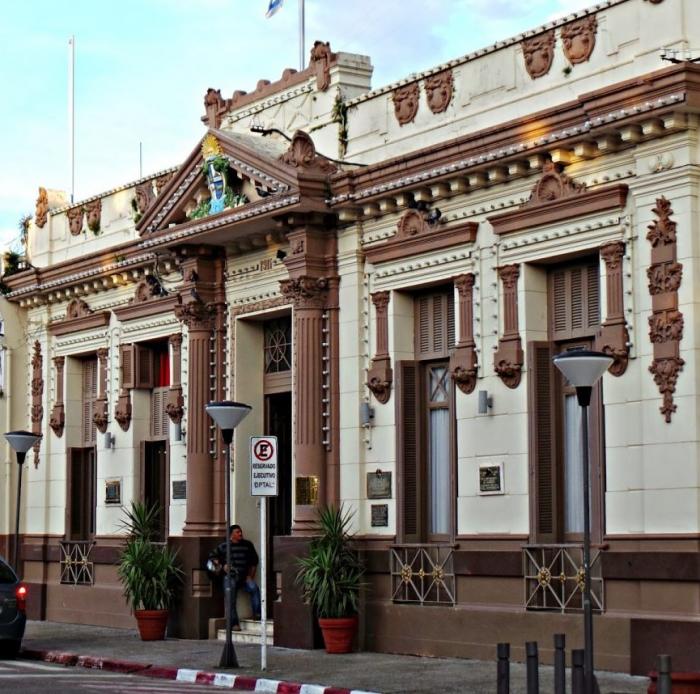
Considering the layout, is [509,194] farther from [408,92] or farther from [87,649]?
[87,649]

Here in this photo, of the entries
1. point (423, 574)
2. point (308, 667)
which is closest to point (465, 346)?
point (423, 574)

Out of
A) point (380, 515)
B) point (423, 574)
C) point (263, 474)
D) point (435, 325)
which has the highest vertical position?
point (435, 325)

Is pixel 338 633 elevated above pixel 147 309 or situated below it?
below

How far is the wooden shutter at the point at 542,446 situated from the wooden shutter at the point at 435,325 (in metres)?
1.94

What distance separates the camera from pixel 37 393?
102 ft

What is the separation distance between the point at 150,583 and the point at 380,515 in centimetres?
474

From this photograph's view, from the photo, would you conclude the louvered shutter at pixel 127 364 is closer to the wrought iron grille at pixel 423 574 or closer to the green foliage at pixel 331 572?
the green foliage at pixel 331 572

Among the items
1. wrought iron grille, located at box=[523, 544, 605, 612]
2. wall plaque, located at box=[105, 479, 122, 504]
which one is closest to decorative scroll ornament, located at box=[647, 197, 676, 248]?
wrought iron grille, located at box=[523, 544, 605, 612]

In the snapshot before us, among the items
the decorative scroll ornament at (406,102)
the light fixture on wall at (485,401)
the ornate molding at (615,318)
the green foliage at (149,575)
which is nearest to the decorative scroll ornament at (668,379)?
the ornate molding at (615,318)

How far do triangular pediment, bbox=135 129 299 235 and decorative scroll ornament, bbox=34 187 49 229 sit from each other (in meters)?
5.68

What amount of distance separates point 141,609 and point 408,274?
7.07 meters

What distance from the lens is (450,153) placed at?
814 inches

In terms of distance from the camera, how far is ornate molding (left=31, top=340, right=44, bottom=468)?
101 feet

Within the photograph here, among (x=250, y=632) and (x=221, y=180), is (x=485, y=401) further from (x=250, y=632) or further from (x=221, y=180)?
(x=221, y=180)
